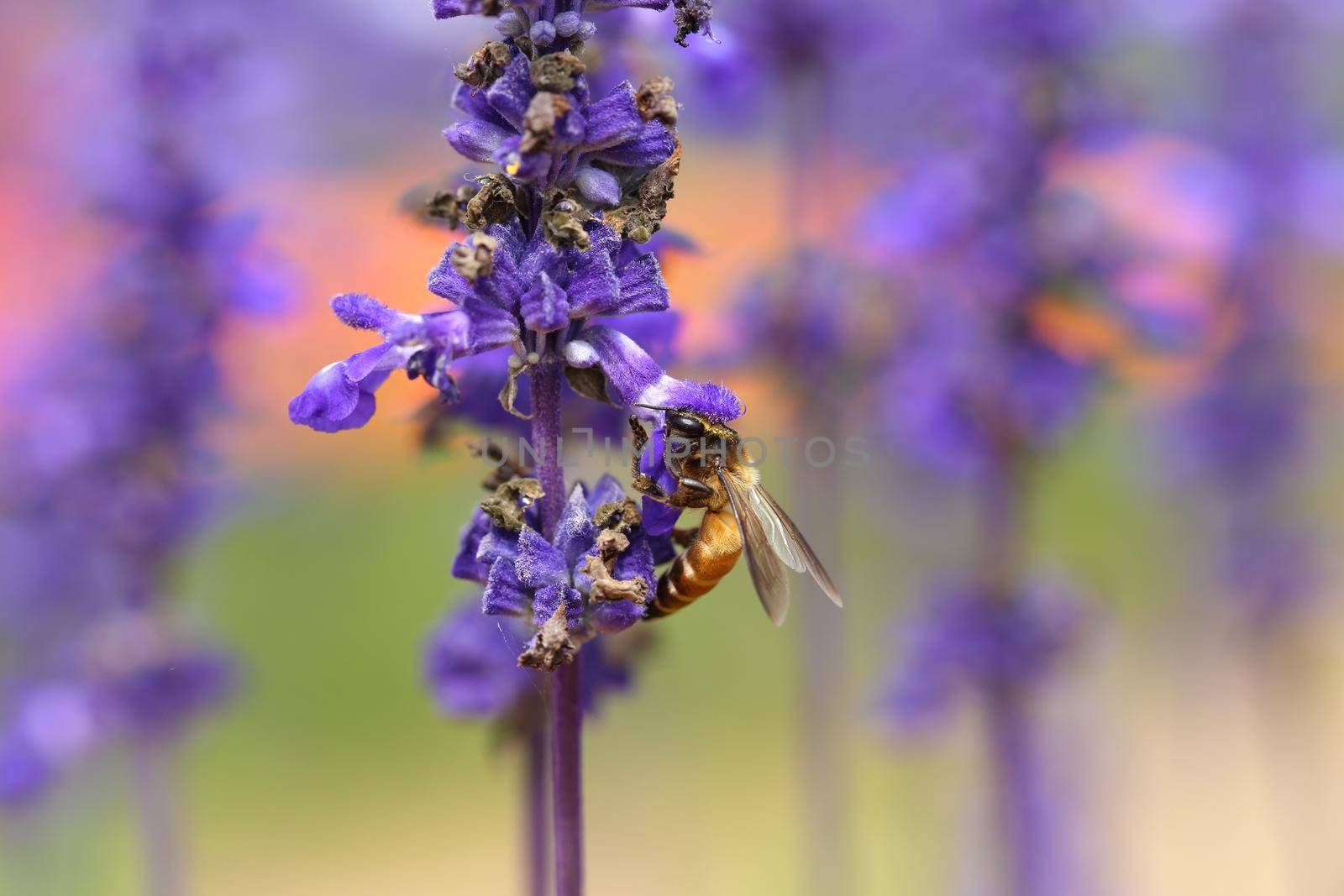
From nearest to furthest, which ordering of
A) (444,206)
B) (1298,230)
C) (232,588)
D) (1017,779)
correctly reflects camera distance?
(444,206), (1017,779), (1298,230), (232,588)

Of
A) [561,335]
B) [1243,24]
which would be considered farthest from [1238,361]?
[561,335]

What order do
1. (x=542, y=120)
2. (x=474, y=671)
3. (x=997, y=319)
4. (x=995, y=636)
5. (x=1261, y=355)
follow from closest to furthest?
(x=542, y=120), (x=474, y=671), (x=997, y=319), (x=995, y=636), (x=1261, y=355)

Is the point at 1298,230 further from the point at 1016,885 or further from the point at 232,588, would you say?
the point at 232,588

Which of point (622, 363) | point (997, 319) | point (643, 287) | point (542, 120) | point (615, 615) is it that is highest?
point (997, 319)

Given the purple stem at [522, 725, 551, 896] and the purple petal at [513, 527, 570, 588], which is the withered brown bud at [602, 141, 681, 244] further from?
the purple stem at [522, 725, 551, 896]

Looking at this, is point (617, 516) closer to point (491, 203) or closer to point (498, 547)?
point (498, 547)

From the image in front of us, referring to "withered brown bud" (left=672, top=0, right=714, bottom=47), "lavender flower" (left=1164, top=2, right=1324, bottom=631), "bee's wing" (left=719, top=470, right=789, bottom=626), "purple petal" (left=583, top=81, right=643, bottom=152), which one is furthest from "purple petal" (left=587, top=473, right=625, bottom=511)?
"lavender flower" (left=1164, top=2, right=1324, bottom=631)

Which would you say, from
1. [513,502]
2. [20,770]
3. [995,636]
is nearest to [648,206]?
[513,502]

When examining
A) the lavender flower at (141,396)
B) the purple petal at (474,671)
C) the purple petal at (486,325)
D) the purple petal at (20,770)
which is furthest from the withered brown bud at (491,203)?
the purple petal at (20,770)
